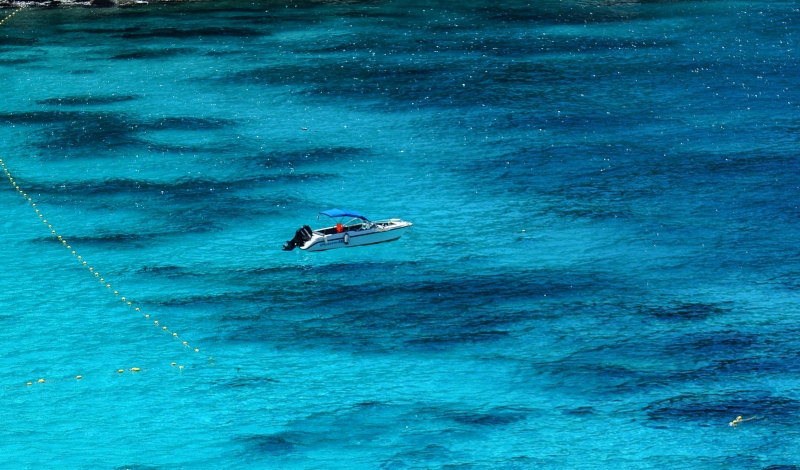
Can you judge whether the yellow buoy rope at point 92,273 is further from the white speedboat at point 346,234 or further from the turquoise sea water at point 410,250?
the white speedboat at point 346,234

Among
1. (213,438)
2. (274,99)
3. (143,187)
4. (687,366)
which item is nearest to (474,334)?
(687,366)

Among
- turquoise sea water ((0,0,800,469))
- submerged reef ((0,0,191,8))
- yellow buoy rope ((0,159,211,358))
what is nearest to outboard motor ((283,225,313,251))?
turquoise sea water ((0,0,800,469))

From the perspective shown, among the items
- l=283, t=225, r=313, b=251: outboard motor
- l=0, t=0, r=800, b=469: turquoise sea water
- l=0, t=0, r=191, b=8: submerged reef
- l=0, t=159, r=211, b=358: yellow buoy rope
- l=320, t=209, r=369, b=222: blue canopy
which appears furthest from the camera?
l=0, t=0, r=191, b=8: submerged reef

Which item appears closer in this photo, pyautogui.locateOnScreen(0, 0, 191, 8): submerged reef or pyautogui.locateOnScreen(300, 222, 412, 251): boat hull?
pyautogui.locateOnScreen(300, 222, 412, 251): boat hull

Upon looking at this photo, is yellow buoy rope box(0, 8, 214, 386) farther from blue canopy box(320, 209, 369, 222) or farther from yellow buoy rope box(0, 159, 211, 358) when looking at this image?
blue canopy box(320, 209, 369, 222)

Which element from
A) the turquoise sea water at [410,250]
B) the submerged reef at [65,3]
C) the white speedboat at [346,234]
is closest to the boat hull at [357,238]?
the white speedboat at [346,234]

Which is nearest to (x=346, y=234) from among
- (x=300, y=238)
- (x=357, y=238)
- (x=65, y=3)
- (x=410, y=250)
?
(x=357, y=238)
